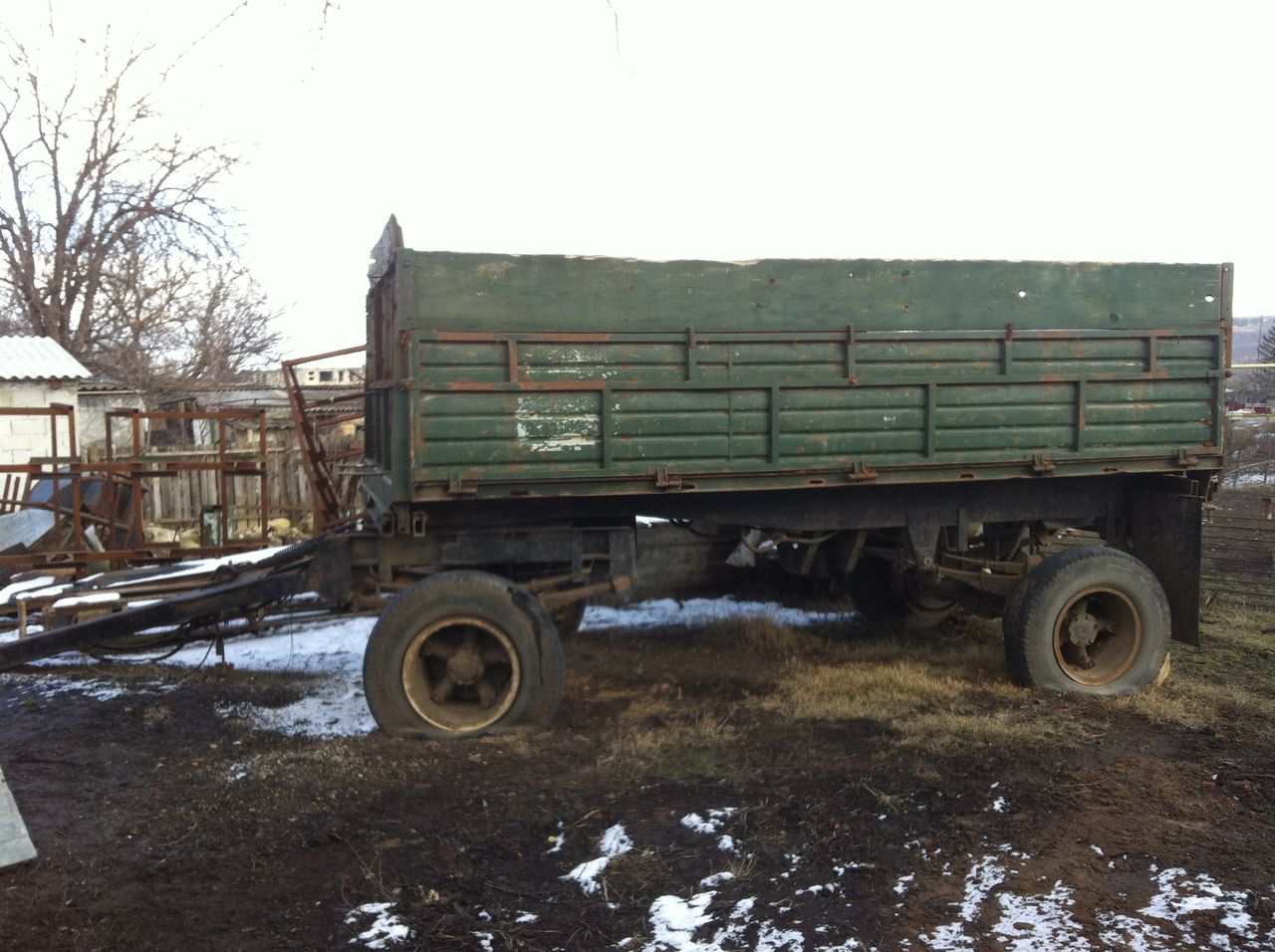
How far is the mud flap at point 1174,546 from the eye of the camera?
21.1ft

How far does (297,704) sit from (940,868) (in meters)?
3.94

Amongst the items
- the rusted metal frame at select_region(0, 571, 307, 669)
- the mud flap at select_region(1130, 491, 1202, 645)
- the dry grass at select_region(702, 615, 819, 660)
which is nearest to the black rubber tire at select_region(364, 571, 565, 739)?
the rusted metal frame at select_region(0, 571, 307, 669)

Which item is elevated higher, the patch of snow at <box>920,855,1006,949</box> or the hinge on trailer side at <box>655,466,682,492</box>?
the hinge on trailer side at <box>655,466,682,492</box>

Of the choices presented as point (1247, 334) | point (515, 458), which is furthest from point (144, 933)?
point (1247, 334)

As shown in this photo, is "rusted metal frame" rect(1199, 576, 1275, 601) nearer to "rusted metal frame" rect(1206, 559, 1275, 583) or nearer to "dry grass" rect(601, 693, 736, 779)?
"rusted metal frame" rect(1206, 559, 1275, 583)

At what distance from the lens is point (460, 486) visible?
17.5 ft

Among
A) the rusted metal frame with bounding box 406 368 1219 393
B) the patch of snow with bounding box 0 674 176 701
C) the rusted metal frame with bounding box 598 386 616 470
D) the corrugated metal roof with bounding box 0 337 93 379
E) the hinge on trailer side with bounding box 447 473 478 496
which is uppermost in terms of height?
the corrugated metal roof with bounding box 0 337 93 379

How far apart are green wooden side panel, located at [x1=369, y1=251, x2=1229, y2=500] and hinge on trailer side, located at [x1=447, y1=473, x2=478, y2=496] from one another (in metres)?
0.02

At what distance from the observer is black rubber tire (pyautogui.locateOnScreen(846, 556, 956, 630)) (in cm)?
801

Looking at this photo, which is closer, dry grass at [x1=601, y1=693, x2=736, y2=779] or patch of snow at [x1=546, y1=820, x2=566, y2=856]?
patch of snow at [x1=546, y1=820, x2=566, y2=856]

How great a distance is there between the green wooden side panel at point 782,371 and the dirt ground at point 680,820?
137 cm

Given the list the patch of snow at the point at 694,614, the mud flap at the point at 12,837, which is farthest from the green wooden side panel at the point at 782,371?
the patch of snow at the point at 694,614

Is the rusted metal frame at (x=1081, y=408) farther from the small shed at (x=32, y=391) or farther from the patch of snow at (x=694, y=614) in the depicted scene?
the small shed at (x=32, y=391)

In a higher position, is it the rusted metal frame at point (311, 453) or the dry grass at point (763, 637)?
the rusted metal frame at point (311, 453)
